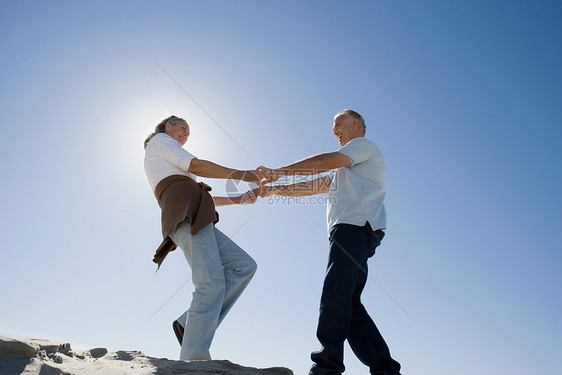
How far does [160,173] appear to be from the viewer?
→ 167 inches

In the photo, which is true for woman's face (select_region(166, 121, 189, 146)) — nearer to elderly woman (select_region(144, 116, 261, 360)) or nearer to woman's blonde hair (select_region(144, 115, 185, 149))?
woman's blonde hair (select_region(144, 115, 185, 149))

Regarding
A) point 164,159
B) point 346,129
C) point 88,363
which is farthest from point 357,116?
point 88,363

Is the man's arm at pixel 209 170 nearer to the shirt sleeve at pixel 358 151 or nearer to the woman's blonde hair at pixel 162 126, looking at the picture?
the woman's blonde hair at pixel 162 126

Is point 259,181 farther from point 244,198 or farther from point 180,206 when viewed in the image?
point 180,206

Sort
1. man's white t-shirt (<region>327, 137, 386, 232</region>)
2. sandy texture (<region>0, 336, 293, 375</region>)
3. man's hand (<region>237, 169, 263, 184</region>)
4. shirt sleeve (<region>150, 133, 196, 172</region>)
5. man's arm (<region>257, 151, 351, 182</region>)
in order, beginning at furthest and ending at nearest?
1. man's hand (<region>237, 169, 263, 184</region>)
2. shirt sleeve (<region>150, 133, 196, 172</region>)
3. man's arm (<region>257, 151, 351, 182</region>)
4. man's white t-shirt (<region>327, 137, 386, 232</region>)
5. sandy texture (<region>0, 336, 293, 375</region>)

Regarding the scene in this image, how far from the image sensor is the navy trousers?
3.22 m

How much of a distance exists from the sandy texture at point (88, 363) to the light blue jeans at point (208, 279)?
1.03 ft

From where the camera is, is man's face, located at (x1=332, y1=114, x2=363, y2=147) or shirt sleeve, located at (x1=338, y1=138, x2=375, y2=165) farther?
man's face, located at (x1=332, y1=114, x2=363, y2=147)

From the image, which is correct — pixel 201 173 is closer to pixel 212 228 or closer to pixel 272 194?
pixel 212 228

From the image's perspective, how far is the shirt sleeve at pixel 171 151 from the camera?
13.6 feet

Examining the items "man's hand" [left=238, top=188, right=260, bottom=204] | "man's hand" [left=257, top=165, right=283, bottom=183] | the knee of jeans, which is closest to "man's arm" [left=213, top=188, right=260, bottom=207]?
"man's hand" [left=238, top=188, right=260, bottom=204]

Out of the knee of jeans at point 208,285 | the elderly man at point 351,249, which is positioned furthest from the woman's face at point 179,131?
the knee of jeans at point 208,285

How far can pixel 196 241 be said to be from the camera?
12.9ft

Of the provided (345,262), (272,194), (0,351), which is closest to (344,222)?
(345,262)
